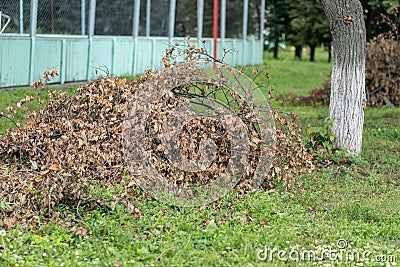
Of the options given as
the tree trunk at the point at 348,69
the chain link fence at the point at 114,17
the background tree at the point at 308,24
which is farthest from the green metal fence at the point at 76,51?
the background tree at the point at 308,24

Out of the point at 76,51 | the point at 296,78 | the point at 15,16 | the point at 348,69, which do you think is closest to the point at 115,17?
the point at 76,51

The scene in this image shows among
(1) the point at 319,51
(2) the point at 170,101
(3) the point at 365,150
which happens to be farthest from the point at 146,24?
(1) the point at 319,51

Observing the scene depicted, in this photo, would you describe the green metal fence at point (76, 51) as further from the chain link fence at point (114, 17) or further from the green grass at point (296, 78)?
the green grass at point (296, 78)

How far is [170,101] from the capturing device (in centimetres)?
736

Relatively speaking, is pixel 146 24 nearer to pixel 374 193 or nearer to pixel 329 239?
pixel 374 193

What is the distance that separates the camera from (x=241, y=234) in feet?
18.4

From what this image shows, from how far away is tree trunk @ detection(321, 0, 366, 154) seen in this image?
29.3 feet

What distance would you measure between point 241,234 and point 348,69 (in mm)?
4053

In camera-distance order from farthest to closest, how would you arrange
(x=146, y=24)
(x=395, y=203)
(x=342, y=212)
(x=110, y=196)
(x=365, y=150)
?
(x=146, y=24) → (x=365, y=150) → (x=395, y=203) → (x=342, y=212) → (x=110, y=196)

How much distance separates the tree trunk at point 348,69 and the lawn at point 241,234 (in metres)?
1.44

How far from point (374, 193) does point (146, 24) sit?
38.2 ft

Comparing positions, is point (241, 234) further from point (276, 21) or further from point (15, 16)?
point (276, 21)

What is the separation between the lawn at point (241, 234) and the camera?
5.12m

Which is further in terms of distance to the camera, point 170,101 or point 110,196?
point 170,101
